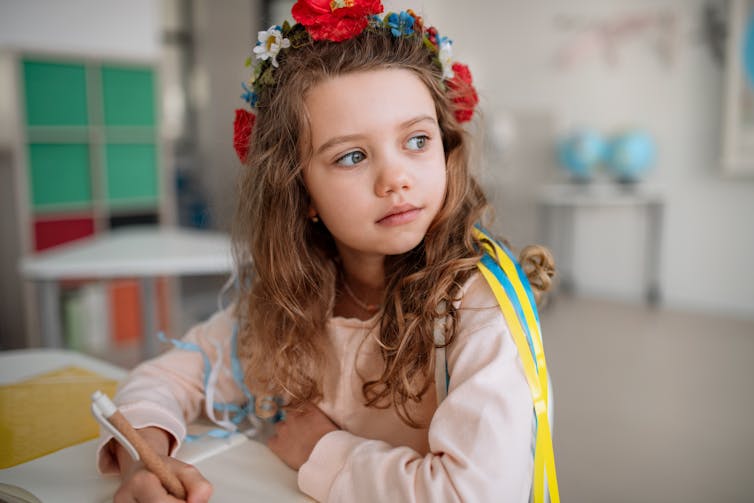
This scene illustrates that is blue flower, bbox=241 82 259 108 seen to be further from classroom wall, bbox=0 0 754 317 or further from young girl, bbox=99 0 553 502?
classroom wall, bbox=0 0 754 317

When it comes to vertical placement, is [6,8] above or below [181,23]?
below

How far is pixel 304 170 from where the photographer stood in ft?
2.98

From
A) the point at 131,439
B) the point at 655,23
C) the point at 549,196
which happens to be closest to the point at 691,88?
the point at 655,23

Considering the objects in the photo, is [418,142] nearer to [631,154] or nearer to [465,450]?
[465,450]

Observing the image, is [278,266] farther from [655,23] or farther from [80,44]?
[655,23]

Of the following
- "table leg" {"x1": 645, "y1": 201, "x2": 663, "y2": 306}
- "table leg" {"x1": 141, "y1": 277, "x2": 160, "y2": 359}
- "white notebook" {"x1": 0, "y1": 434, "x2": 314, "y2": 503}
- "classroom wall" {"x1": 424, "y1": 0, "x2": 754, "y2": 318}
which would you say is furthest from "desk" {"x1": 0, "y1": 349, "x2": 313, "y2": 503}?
"table leg" {"x1": 645, "y1": 201, "x2": 663, "y2": 306}

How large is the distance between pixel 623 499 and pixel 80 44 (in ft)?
12.0

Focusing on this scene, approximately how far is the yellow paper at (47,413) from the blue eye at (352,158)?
1.77ft

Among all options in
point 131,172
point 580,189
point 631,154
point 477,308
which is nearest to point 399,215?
point 477,308

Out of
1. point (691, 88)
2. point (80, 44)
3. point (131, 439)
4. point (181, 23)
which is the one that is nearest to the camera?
point (131, 439)

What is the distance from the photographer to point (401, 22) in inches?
35.3

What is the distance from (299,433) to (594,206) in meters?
4.63

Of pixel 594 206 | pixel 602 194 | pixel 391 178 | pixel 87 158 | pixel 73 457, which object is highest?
pixel 87 158

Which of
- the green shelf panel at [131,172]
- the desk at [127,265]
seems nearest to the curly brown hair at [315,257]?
the desk at [127,265]
